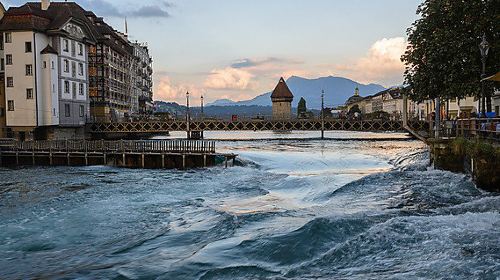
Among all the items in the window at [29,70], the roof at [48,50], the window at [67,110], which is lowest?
the window at [67,110]

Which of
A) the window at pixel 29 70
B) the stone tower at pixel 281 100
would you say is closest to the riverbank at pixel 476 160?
the window at pixel 29 70

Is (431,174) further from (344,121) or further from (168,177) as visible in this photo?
(344,121)

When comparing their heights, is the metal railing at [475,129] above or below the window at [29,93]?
below

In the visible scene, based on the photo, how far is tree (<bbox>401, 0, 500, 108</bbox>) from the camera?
32250 mm

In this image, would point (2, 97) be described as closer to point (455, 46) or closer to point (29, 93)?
point (29, 93)

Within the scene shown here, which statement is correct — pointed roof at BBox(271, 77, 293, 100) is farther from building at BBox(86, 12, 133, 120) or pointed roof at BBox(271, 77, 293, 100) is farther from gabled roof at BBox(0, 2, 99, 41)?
gabled roof at BBox(0, 2, 99, 41)

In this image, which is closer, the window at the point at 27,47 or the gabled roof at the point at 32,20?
the gabled roof at the point at 32,20

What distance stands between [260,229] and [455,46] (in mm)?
21959

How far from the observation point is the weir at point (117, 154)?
138 feet

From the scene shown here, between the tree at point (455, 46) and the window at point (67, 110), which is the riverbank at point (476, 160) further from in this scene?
the window at point (67, 110)

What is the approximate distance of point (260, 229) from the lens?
54.9 feet

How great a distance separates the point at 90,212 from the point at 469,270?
16.2 metres

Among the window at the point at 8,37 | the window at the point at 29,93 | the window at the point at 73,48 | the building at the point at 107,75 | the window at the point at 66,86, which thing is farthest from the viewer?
the building at the point at 107,75

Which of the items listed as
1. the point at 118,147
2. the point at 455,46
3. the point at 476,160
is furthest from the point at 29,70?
the point at 476,160
